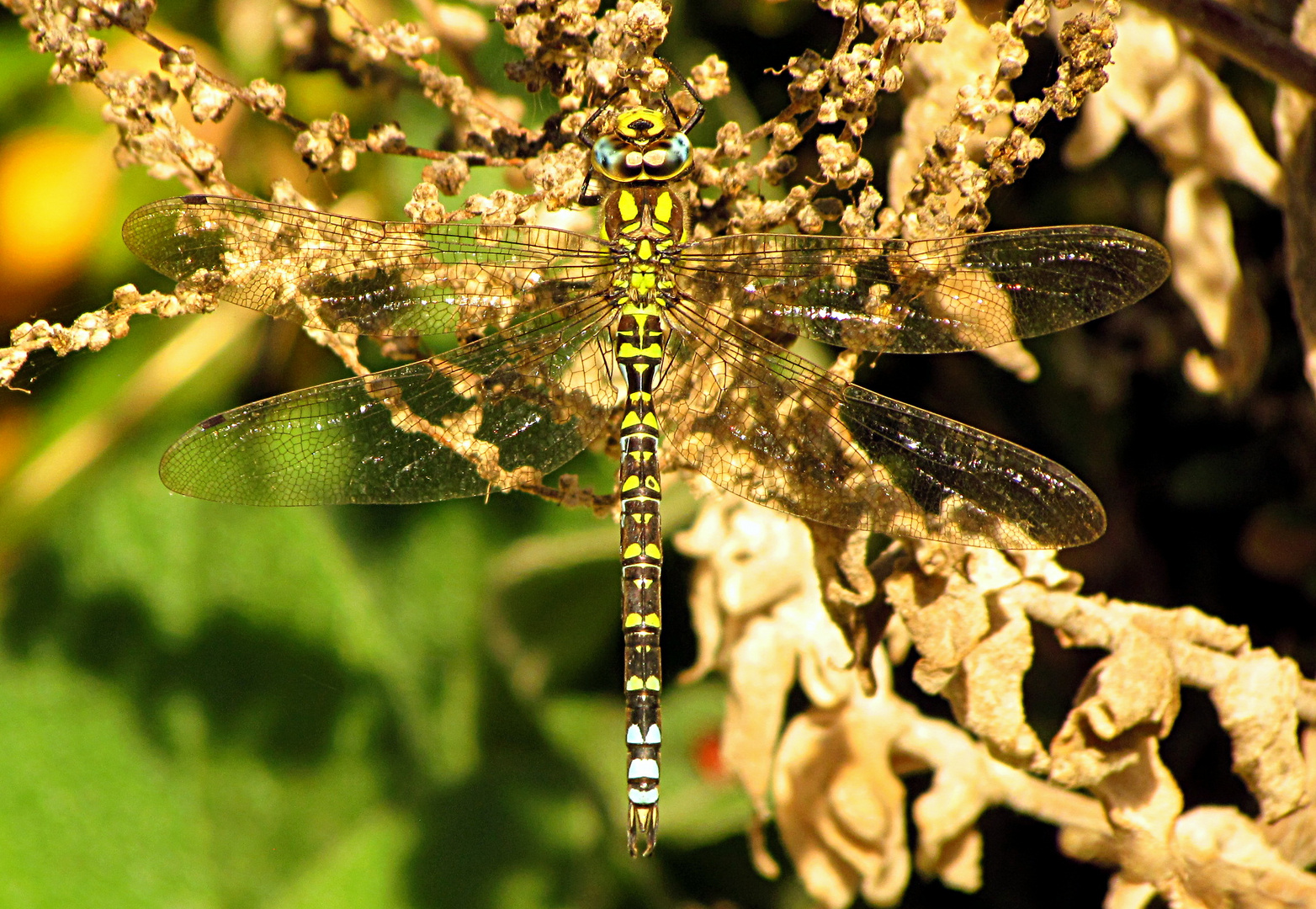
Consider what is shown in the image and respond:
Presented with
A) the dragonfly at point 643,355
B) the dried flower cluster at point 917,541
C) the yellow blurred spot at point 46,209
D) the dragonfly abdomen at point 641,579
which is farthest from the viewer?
the yellow blurred spot at point 46,209

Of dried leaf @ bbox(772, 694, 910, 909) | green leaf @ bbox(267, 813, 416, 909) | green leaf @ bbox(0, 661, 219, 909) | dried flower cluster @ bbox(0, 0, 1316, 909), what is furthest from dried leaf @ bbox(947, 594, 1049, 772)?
green leaf @ bbox(0, 661, 219, 909)

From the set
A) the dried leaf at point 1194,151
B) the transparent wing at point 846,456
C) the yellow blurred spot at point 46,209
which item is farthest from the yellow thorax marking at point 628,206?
the yellow blurred spot at point 46,209

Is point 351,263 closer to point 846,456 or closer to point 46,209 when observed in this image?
point 846,456

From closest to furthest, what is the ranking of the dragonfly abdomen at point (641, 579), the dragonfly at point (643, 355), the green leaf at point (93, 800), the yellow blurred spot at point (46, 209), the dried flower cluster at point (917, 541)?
1. the dried flower cluster at point (917, 541)
2. the dragonfly at point (643, 355)
3. the dragonfly abdomen at point (641, 579)
4. the green leaf at point (93, 800)
5. the yellow blurred spot at point (46, 209)

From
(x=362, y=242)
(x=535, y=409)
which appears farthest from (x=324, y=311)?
(x=535, y=409)

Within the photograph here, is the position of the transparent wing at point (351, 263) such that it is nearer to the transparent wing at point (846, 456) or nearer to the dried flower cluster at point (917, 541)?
the dried flower cluster at point (917, 541)

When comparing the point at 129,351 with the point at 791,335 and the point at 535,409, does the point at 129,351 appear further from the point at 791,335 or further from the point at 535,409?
the point at 791,335

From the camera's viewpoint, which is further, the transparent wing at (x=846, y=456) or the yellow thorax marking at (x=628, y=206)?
the yellow thorax marking at (x=628, y=206)

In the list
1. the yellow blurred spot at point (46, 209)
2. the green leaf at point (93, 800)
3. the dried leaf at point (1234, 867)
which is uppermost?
the yellow blurred spot at point (46, 209)
